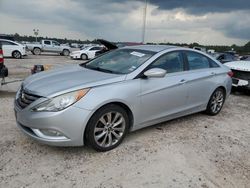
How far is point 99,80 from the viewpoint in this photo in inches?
140

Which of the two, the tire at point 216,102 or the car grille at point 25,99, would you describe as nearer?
the car grille at point 25,99

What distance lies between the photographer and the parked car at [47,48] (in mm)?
28000

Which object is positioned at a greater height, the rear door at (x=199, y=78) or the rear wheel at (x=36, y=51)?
the rear door at (x=199, y=78)

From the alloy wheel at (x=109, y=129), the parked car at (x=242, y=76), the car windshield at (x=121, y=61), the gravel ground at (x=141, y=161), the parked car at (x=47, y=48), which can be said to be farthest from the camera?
the parked car at (x=47, y=48)

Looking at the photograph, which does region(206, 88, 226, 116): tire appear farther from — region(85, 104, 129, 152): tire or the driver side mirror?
region(85, 104, 129, 152): tire

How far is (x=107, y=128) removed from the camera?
11.8 feet

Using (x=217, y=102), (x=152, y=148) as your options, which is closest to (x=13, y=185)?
(x=152, y=148)

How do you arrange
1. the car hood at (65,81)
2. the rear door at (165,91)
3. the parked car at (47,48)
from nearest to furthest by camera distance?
the car hood at (65,81) < the rear door at (165,91) < the parked car at (47,48)

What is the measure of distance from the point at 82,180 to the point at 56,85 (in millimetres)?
1286

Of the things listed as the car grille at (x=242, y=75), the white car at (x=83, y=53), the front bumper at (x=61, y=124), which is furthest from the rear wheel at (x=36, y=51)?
the front bumper at (x=61, y=124)

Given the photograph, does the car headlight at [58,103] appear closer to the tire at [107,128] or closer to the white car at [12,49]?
the tire at [107,128]

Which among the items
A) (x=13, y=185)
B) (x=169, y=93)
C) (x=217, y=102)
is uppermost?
(x=169, y=93)

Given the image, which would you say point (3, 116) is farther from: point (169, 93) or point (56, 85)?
point (169, 93)

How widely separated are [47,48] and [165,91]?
2683 centimetres
